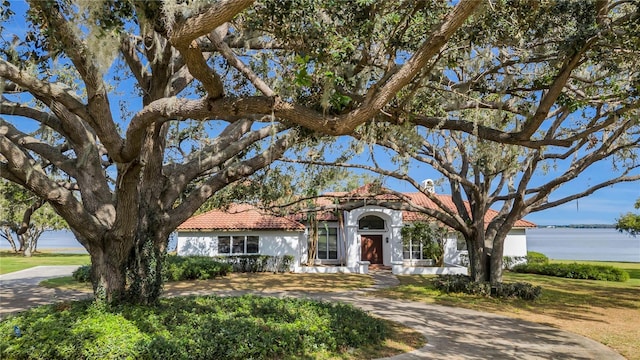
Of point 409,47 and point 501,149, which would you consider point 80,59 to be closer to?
point 409,47

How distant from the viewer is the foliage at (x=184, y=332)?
20.6 feet

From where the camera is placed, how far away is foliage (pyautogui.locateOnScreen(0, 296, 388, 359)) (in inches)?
248

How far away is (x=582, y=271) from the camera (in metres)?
23.8

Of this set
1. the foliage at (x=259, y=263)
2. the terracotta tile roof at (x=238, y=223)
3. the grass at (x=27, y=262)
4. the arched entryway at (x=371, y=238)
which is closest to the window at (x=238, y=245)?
the terracotta tile roof at (x=238, y=223)

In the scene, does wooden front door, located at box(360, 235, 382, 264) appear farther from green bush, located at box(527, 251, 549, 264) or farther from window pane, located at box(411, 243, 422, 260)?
green bush, located at box(527, 251, 549, 264)

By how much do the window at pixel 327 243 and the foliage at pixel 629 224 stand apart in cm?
1879

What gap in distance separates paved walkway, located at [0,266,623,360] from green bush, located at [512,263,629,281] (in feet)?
50.3

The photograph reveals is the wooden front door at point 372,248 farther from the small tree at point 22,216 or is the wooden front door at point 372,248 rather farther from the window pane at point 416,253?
the small tree at point 22,216

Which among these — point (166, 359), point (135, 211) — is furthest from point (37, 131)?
point (166, 359)

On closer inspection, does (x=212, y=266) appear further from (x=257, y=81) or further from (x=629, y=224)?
(x=629, y=224)

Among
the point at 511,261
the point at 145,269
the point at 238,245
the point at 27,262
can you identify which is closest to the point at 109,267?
the point at 145,269

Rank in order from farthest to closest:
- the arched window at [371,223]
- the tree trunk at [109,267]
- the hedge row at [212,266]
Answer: the arched window at [371,223] < the hedge row at [212,266] < the tree trunk at [109,267]

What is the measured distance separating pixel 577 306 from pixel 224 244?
19.2 m

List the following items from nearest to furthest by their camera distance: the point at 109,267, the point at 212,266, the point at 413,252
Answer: the point at 109,267 → the point at 212,266 → the point at 413,252
